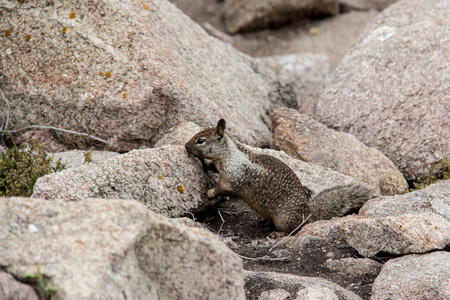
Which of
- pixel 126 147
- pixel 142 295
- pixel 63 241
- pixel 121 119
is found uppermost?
pixel 63 241

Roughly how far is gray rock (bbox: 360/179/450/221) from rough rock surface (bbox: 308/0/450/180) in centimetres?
174

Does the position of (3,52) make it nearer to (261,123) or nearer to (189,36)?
(189,36)

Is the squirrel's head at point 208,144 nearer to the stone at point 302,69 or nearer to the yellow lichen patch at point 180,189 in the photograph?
the yellow lichen patch at point 180,189

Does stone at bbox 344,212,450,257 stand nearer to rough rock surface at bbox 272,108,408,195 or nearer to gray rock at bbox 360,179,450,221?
gray rock at bbox 360,179,450,221

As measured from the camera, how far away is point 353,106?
7633mm

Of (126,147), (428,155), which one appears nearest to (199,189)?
(126,147)

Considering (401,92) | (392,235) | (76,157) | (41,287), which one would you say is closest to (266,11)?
(401,92)

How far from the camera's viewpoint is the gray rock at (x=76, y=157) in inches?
224

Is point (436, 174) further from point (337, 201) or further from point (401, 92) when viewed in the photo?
point (337, 201)

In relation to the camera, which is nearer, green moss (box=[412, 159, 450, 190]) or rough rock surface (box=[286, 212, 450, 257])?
rough rock surface (box=[286, 212, 450, 257])

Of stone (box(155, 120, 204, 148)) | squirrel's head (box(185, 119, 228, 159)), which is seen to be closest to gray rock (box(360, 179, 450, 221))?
squirrel's head (box(185, 119, 228, 159))

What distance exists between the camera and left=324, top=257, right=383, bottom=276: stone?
4.45 m

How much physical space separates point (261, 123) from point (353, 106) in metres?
1.59

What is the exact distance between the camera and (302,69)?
1050 centimetres
